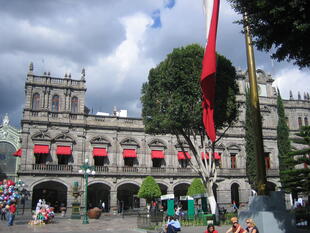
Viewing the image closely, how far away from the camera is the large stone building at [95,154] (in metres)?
30.0

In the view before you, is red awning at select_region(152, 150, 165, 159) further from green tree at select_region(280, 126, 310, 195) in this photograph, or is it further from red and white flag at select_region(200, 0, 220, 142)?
red and white flag at select_region(200, 0, 220, 142)

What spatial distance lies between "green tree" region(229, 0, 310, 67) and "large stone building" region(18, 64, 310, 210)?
24706mm

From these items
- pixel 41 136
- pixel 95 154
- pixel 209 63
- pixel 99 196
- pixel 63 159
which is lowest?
pixel 99 196

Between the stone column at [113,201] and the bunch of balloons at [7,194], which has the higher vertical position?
the bunch of balloons at [7,194]

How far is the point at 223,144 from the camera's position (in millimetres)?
35969

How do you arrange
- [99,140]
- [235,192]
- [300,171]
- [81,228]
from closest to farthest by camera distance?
[300,171], [81,228], [99,140], [235,192]

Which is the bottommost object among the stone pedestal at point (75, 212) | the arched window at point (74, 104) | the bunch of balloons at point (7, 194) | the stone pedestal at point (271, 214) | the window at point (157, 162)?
the stone pedestal at point (75, 212)

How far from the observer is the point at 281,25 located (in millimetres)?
7977

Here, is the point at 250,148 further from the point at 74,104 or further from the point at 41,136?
the point at 41,136

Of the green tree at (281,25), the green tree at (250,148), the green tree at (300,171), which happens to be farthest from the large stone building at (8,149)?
the green tree at (281,25)

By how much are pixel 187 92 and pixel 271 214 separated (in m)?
9.47

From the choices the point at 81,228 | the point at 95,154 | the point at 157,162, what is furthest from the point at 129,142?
the point at 81,228

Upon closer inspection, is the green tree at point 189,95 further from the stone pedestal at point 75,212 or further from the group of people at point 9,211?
the stone pedestal at point 75,212

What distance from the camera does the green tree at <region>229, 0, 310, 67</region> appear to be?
7.28 m
